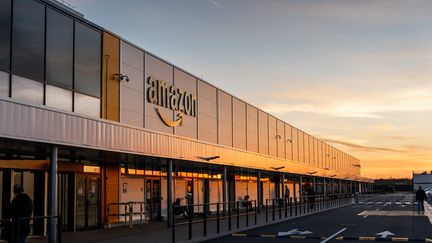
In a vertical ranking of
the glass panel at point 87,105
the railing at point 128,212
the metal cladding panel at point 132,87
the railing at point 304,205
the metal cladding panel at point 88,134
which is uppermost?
the metal cladding panel at point 132,87

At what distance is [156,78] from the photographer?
26.9 metres

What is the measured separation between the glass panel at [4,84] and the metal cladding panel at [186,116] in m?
13.1

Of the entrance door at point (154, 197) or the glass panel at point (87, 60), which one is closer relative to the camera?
the glass panel at point (87, 60)

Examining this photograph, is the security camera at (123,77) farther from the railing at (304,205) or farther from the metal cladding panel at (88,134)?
the railing at (304,205)

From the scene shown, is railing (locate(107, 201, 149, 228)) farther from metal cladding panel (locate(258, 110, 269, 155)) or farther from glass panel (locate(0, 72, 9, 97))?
metal cladding panel (locate(258, 110, 269, 155))

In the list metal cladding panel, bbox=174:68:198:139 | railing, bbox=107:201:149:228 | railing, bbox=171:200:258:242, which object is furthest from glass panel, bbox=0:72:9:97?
metal cladding panel, bbox=174:68:198:139

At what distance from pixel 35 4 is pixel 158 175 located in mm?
13336

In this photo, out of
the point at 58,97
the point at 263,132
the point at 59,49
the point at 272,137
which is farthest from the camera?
the point at 272,137

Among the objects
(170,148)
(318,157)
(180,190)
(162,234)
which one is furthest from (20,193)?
(318,157)

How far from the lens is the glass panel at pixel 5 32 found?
52.7ft

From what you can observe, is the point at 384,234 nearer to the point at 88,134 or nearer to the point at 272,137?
the point at 88,134

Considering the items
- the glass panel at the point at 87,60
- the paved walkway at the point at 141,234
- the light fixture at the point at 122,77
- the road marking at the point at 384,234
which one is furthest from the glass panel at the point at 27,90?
the road marking at the point at 384,234

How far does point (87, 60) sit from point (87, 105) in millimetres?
1685

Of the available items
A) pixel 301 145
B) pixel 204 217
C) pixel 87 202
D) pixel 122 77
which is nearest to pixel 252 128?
pixel 301 145
